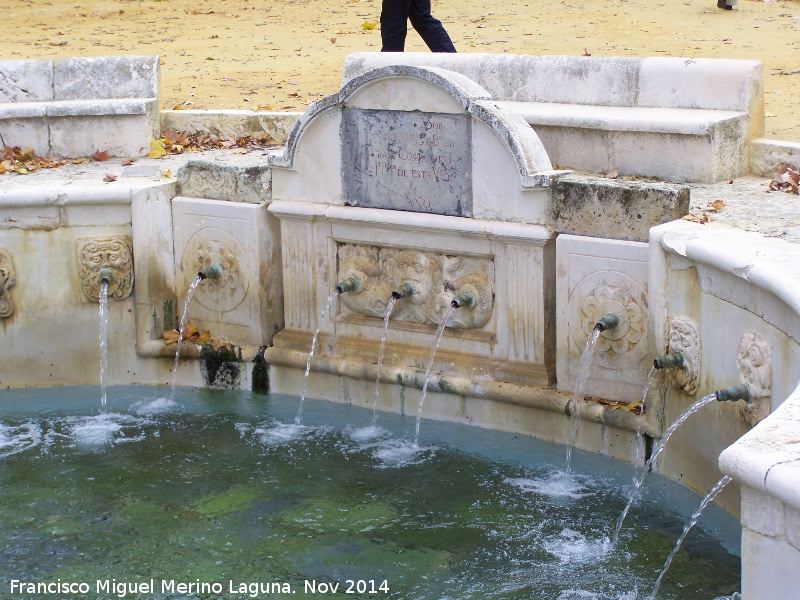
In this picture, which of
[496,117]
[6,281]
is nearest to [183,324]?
[6,281]

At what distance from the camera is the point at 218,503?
564 centimetres

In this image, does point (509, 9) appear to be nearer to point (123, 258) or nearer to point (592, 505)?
point (123, 258)

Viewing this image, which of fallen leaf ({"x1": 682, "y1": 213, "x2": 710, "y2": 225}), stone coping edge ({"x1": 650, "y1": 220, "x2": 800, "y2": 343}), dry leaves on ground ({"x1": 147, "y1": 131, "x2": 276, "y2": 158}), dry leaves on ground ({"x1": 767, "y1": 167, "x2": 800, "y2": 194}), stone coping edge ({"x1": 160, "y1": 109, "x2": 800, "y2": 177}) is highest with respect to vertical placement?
stone coping edge ({"x1": 160, "y1": 109, "x2": 800, "y2": 177})

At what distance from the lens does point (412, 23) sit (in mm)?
8648

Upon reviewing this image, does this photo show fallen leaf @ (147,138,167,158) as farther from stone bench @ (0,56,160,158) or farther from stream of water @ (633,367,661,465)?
stream of water @ (633,367,661,465)

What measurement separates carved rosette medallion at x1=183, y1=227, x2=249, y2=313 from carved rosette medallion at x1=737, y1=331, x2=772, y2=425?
3324 mm

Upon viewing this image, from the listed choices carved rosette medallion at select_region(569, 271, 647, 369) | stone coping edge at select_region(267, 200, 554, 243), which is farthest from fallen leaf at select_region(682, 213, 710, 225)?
stone coping edge at select_region(267, 200, 554, 243)

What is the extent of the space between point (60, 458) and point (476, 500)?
2.42 meters

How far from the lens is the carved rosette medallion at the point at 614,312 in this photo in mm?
5797

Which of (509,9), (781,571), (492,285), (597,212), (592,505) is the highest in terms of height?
(509,9)

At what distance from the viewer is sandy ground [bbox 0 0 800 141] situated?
1023 centimetres

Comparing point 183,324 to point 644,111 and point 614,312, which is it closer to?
point 614,312

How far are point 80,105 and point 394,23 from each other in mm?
2520

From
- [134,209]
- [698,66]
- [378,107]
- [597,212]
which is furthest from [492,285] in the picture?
[134,209]
